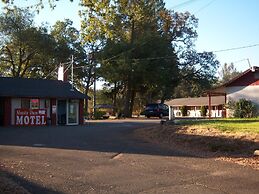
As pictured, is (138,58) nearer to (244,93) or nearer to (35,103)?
(244,93)

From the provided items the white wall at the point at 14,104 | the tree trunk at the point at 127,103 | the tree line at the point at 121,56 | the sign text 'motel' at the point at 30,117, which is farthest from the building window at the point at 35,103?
the tree trunk at the point at 127,103

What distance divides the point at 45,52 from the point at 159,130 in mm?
40601

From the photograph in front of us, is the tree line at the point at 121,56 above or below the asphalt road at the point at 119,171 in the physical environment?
above

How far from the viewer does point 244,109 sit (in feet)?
131

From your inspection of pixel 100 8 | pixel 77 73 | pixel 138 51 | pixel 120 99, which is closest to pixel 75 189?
pixel 100 8

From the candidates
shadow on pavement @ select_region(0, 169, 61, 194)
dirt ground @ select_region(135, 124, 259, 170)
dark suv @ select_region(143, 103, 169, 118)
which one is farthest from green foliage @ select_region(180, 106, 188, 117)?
shadow on pavement @ select_region(0, 169, 61, 194)

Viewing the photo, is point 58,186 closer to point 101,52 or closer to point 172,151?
point 172,151

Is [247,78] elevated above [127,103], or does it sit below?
above

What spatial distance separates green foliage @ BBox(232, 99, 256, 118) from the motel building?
13.4 meters

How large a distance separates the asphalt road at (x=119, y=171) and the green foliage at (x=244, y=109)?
22.8 meters

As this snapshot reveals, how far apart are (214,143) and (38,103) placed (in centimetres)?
2187

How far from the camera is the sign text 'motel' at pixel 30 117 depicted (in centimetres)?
3612

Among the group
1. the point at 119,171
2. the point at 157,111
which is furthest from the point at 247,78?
the point at 119,171

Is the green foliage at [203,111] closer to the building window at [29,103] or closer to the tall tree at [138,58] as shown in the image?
the tall tree at [138,58]
